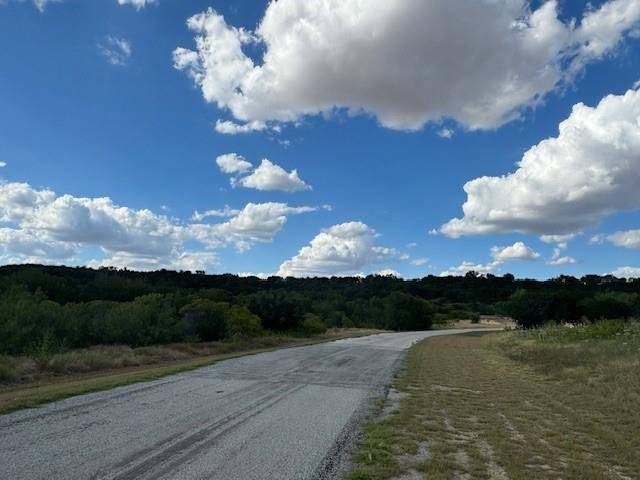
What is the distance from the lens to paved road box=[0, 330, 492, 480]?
5.88 meters

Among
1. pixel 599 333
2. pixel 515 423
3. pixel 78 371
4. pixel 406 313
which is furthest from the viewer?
pixel 406 313

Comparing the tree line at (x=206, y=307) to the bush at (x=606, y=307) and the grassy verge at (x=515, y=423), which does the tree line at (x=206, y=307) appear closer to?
the bush at (x=606, y=307)

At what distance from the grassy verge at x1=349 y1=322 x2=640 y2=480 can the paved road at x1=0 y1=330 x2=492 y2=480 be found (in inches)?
33.3

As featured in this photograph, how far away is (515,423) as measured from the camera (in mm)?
9789

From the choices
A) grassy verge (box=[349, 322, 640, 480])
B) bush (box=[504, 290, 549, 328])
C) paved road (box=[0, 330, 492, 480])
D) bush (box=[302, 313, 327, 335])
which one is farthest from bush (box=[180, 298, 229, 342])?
bush (box=[504, 290, 549, 328])

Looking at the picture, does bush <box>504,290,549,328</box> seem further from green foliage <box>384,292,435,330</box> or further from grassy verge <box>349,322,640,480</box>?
grassy verge <box>349,322,640,480</box>

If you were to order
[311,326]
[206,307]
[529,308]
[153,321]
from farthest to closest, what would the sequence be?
[529,308] < [311,326] < [206,307] < [153,321]

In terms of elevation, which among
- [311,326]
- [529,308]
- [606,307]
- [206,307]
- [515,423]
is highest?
[606,307]

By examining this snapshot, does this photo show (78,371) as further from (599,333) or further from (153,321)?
(599,333)

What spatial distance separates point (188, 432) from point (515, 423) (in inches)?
243

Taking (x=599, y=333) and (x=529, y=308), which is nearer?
(x=599, y=333)

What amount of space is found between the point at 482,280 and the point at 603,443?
556 feet

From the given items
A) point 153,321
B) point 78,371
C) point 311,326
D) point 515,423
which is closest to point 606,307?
point 311,326

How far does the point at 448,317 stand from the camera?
109438 mm
